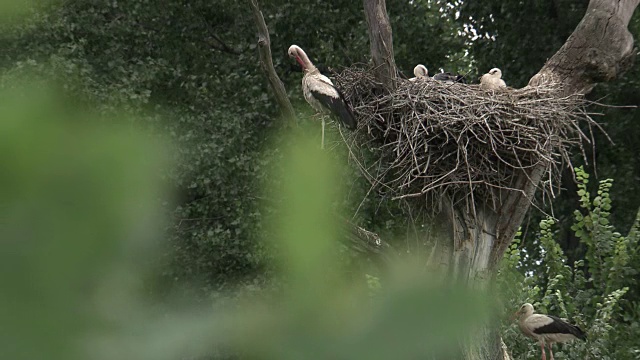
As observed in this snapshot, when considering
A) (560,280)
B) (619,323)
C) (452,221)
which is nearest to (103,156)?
(452,221)

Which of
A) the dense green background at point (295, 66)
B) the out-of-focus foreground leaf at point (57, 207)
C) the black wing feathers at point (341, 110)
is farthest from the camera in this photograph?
the dense green background at point (295, 66)

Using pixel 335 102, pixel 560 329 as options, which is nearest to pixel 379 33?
pixel 335 102

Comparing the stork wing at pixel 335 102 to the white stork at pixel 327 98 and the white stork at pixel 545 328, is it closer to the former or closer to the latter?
the white stork at pixel 327 98

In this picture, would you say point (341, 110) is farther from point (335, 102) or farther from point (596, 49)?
point (596, 49)

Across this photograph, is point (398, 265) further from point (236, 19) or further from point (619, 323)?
point (236, 19)

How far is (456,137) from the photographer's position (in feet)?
14.7

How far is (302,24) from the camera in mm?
8586

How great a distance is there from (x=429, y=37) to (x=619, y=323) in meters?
3.59

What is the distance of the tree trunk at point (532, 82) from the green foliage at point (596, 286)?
121 centimetres

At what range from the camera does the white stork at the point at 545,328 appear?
574cm

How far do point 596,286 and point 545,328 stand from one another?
117cm

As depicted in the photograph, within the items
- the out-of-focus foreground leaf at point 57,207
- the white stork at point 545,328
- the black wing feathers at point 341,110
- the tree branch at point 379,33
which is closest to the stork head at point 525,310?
the white stork at point 545,328

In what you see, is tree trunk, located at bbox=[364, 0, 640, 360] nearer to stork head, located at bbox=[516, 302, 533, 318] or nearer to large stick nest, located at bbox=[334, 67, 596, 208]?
large stick nest, located at bbox=[334, 67, 596, 208]

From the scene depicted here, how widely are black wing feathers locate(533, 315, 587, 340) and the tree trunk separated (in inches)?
55.8
